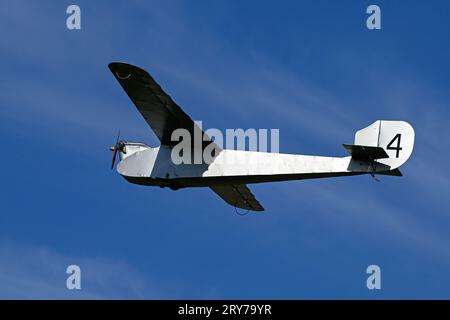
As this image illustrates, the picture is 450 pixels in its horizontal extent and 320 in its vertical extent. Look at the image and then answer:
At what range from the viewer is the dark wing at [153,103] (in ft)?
92.9

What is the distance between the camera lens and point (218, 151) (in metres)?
30.9

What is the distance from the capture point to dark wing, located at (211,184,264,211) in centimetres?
3553

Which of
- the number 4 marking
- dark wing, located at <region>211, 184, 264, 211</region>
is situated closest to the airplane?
the number 4 marking

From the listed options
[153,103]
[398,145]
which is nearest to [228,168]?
[153,103]

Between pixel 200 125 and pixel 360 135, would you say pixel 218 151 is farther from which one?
pixel 360 135

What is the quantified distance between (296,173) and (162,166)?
4995 millimetres

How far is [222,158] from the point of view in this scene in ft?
101

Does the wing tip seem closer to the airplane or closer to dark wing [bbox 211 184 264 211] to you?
the airplane

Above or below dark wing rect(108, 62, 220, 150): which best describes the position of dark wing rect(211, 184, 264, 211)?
below

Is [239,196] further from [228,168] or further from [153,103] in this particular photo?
[153,103]

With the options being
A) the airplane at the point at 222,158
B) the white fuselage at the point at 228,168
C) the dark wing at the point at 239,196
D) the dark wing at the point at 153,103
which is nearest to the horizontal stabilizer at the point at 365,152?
the airplane at the point at 222,158

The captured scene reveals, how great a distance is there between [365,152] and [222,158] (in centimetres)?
505
